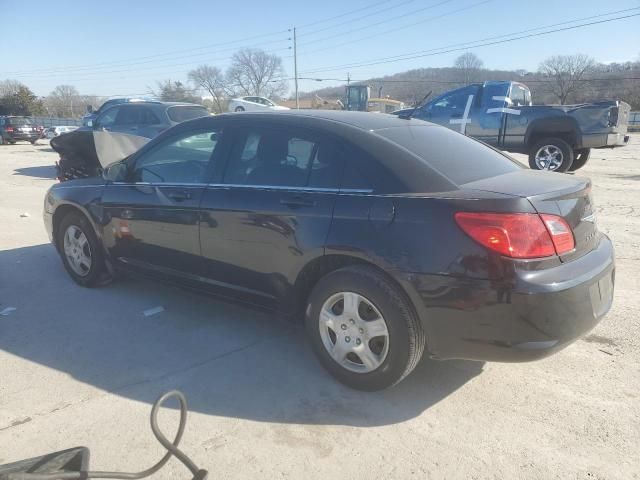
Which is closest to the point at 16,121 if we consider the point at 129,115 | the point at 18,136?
the point at 18,136

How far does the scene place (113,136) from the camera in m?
6.61

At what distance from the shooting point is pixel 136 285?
476cm

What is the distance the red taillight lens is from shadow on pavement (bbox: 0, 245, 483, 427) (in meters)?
1.02

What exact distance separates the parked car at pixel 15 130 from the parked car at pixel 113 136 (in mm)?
18853

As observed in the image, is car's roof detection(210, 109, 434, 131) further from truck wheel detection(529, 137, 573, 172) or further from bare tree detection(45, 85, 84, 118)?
bare tree detection(45, 85, 84, 118)

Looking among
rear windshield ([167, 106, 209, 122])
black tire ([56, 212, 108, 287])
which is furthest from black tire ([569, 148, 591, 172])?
black tire ([56, 212, 108, 287])

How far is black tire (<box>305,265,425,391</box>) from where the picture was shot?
2.66 meters

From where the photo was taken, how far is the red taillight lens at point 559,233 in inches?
97.9

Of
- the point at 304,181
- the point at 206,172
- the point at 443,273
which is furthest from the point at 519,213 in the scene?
the point at 206,172

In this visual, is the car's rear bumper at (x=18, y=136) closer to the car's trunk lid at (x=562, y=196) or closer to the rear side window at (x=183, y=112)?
the rear side window at (x=183, y=112)

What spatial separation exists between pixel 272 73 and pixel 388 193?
95155 mm

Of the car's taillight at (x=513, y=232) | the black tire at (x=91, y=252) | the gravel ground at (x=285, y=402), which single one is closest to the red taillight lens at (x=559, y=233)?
the car's taillight at (x=513, y=232)

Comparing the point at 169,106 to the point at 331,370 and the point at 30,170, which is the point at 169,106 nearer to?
the point at 30,170

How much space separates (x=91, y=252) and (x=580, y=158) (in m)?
10.8
